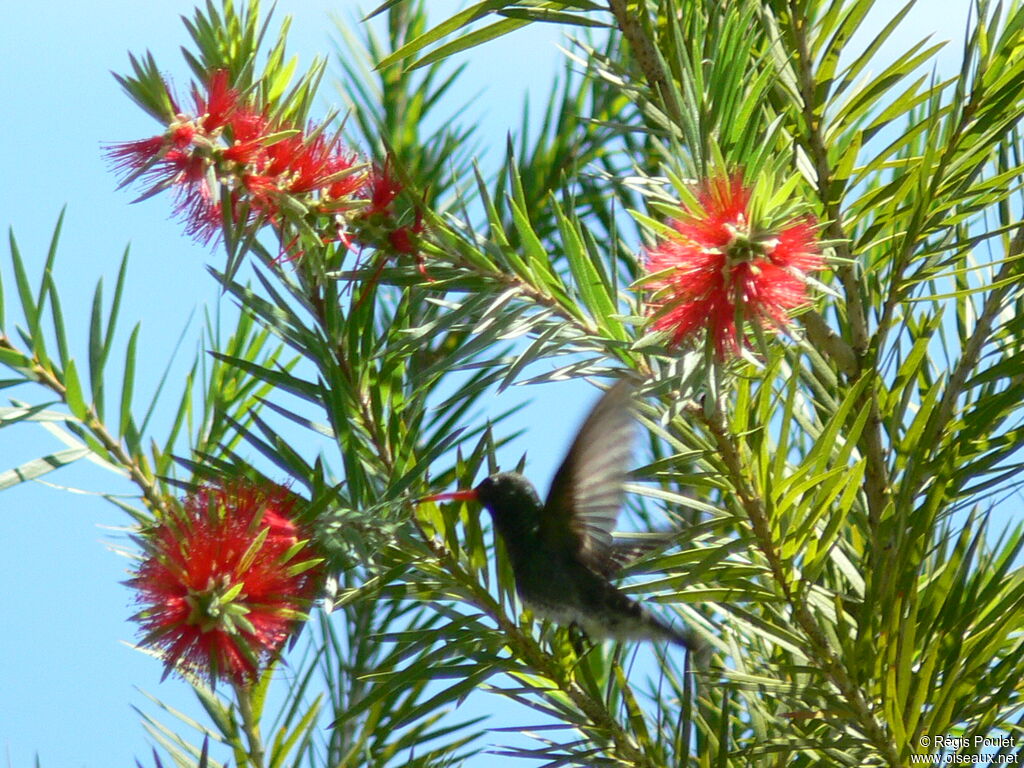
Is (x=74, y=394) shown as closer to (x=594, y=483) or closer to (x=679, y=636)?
(x=594, y=483)

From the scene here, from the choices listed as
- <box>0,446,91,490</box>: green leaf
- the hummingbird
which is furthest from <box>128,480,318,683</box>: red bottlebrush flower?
the hummingbird

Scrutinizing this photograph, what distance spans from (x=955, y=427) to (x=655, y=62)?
34cm

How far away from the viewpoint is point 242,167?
2.38 feet

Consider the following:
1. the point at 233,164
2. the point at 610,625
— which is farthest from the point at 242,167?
the point at 610,625

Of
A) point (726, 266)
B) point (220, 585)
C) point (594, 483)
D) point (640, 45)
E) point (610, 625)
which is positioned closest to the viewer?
point (726, 266)

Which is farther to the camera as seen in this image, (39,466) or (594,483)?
(594,483)

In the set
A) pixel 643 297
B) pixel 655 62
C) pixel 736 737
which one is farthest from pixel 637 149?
pixel 736 737

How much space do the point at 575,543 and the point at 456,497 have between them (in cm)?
20

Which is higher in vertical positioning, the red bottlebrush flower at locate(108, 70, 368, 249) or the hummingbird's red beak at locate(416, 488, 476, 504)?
the red bottlebrush flower at locate(108, 70, 368, 249)

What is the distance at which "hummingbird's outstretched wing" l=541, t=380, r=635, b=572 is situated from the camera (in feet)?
2.73

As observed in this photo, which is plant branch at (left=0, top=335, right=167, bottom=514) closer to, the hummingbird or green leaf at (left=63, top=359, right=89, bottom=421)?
green leaf at (left=63, top=359, right=89, bottom=421)

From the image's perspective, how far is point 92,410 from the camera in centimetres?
90

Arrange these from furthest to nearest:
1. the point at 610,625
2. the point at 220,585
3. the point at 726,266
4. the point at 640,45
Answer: the point at 610,625
the point at 640,45
the point at 220,585
the point at 726,266

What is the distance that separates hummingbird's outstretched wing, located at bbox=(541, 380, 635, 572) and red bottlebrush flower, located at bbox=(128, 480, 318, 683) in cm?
23
